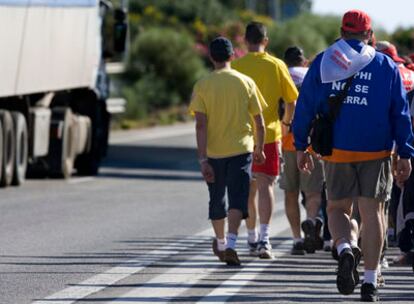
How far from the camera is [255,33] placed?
14.0m

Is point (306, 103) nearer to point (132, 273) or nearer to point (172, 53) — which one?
point (132, 273)

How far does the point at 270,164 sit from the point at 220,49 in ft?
4.18

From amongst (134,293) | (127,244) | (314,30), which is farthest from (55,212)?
(314,30)

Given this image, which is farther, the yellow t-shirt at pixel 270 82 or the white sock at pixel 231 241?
the yellow t-shirt at pixel 270 82

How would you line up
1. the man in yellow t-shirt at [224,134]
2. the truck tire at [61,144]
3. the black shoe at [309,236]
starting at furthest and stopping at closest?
the truck tire at [61,144] < the black shoe at [309,236] < the man in yellow t-shirt at [224,134]

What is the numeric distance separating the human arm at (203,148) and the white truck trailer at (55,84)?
27.4ft

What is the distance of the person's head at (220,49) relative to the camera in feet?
42.9

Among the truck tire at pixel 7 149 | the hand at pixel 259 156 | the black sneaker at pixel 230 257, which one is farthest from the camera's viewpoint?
the truck tire at pixel 7 149

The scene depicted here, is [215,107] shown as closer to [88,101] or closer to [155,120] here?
[88,101]

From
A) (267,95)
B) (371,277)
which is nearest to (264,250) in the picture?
(267,95)

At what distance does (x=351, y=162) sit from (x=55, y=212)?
7.66m

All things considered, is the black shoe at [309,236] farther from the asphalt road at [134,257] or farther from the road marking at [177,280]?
the road marking at [177,280]

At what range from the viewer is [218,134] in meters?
13.2

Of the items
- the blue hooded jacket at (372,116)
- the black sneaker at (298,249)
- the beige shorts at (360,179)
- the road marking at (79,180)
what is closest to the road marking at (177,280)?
the black sneaker at (298,249)
